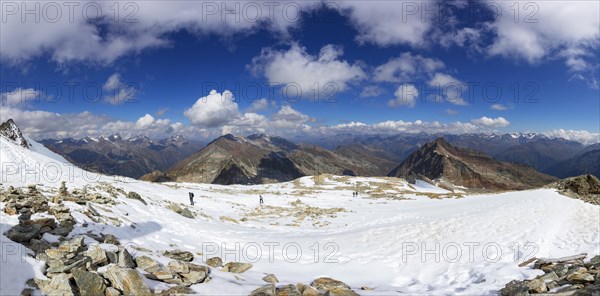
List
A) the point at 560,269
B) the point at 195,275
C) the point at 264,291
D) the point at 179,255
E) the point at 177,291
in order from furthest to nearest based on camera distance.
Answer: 1. the point at 179,255
2. the point at 560,269
3. the point at 195,275
4. the point at 264,291
5. the point at 177,291

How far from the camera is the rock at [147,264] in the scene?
1169 cm

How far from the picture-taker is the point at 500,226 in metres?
23.7

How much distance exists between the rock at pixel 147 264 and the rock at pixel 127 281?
4.32 ft

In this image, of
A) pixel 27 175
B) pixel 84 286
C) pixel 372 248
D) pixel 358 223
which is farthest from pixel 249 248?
pixel 27 175

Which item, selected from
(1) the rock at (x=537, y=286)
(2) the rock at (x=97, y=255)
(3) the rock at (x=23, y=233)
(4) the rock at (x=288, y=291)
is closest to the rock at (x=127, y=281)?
(2) the rock at (x=97, y=255)

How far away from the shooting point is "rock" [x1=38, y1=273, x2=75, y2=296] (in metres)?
9.06

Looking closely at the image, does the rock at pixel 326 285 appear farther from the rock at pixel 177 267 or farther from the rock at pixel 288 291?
the rock at pixel 177 267

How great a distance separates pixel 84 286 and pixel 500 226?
2534 centimetres

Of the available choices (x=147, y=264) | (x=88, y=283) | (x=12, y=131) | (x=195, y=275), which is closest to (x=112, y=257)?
(x=147, y=264)

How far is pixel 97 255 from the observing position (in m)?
11.0

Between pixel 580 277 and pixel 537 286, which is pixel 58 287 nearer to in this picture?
pixel 537 286

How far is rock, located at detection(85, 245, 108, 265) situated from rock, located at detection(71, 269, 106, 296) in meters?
0.99

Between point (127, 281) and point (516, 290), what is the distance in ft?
41.6

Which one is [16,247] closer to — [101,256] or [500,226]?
[101,256]
